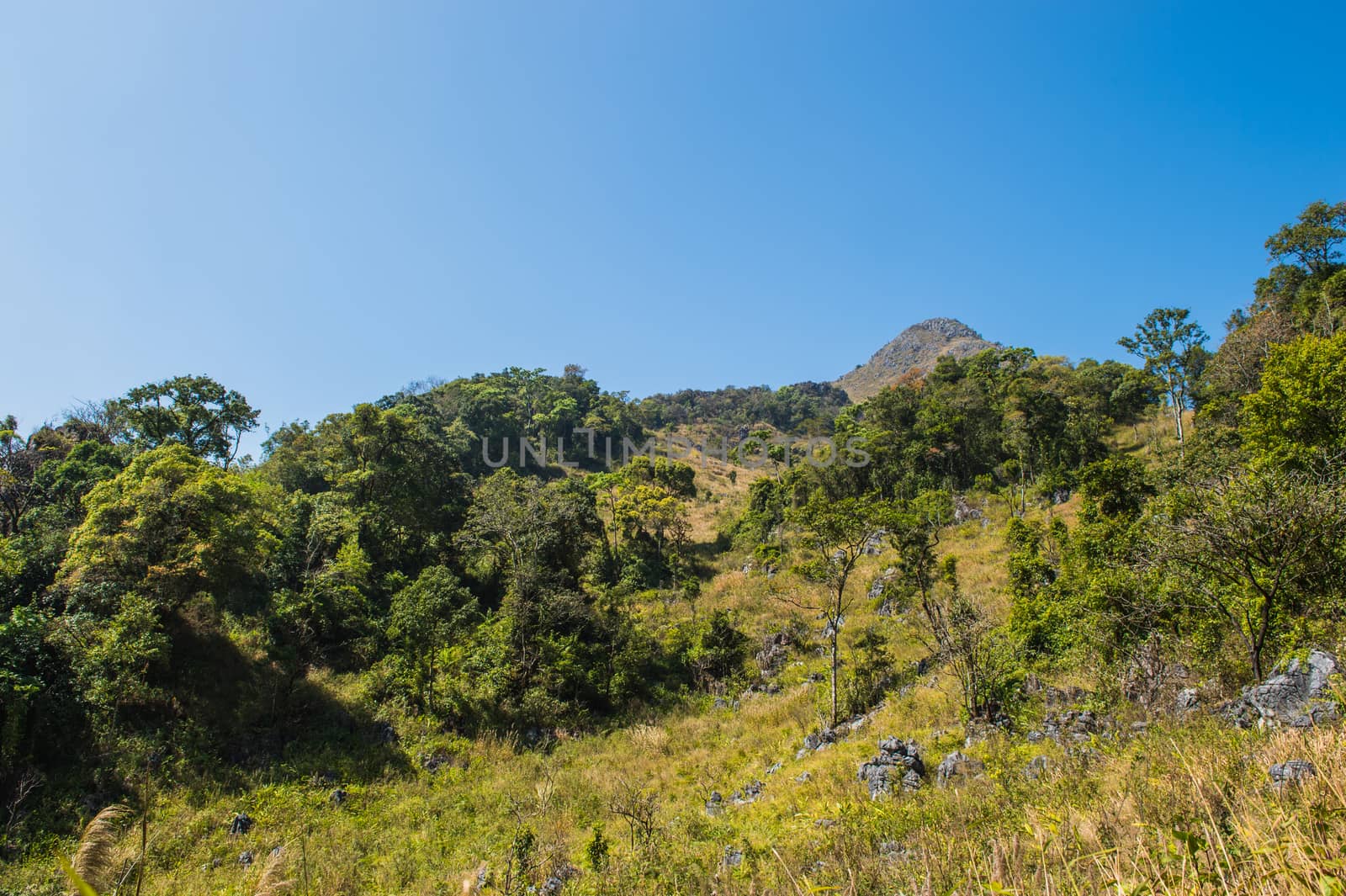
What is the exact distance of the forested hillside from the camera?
18.0ft

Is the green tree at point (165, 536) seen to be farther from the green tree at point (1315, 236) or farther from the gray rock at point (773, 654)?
the green tree at point (1315, 236)

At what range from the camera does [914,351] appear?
136750mm

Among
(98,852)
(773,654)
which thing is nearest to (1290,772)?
(98,852)

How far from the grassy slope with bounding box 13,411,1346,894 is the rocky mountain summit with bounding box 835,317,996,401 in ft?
360

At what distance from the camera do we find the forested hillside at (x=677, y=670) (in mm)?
5488

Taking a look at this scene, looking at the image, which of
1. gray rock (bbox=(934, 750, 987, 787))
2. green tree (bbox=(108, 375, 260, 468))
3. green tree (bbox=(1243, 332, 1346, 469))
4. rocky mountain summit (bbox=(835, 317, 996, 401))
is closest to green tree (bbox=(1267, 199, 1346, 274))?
green tree (bbox=(1243, 332, 1346, 469))

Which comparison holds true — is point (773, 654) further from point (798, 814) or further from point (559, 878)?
point (559, 878)

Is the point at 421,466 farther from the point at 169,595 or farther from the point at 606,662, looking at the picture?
the point at 606,662

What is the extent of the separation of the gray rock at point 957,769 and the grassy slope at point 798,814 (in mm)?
328

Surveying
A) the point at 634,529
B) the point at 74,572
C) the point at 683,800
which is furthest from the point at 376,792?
the point at 634,529

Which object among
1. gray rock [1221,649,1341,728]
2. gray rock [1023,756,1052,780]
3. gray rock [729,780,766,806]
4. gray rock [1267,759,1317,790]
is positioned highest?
gray rock [1267,759,1317,790]

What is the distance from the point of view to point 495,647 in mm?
16891

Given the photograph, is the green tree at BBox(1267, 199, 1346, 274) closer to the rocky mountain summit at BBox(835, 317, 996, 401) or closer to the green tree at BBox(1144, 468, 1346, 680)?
the green tree at BBox(1144, 468, 1346, 680)

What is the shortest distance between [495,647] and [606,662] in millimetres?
3301
